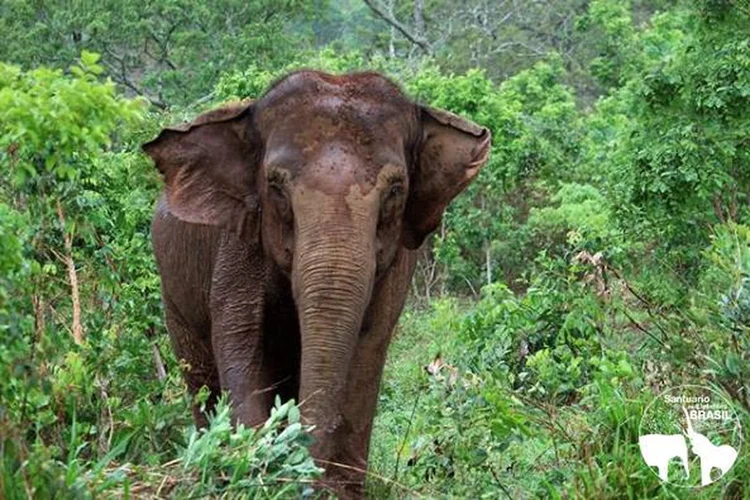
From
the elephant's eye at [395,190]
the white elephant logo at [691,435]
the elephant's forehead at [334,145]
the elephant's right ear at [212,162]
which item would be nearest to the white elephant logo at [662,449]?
the white elephant logo at [691,435]

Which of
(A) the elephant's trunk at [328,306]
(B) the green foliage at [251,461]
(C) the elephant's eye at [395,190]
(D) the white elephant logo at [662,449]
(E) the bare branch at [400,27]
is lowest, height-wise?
(D) the white elephant logo at [662,449]

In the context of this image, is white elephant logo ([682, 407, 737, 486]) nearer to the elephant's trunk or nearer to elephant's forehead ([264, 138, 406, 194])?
the elephant's trunk

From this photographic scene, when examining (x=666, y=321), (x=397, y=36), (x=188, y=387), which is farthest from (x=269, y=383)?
(x=397, y=36)

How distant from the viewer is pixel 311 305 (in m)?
6.00

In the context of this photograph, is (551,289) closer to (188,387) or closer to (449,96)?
(188,387)

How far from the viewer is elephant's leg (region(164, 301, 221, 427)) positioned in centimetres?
779

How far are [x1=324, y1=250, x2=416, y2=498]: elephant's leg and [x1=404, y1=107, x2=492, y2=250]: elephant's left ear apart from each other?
25cm

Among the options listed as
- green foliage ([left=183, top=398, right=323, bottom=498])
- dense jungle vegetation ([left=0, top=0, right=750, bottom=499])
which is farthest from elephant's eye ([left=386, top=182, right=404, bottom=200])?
green foliage ([left=183, top=398, right=323, bottom=498])

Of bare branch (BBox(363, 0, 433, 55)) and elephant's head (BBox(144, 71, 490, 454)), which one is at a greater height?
bare branch (BBox(363, 0, 433, 55))

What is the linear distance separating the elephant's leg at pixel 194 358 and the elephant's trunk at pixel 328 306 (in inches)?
68.1

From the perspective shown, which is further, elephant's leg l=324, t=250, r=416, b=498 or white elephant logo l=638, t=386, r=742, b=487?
elephant's leg l=324, t=250, r=416, b=498

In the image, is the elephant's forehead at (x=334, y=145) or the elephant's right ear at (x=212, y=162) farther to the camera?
the elephant's right ear at (x=212, y=162)

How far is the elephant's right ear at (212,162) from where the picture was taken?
6.84 metres

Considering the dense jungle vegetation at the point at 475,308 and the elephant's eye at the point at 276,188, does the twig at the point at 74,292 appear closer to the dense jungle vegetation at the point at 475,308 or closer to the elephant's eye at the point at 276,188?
the dense jungle vegetation at the point at 475,308
